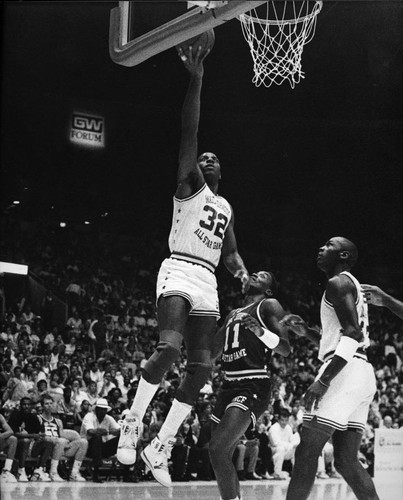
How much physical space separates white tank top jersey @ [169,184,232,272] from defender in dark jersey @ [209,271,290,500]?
100 cm

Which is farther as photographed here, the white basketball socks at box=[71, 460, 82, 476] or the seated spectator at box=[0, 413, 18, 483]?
the white basketball socks at box=[71, 460, 82, 476]

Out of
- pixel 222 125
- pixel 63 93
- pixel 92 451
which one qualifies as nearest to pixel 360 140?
pixel 222 125

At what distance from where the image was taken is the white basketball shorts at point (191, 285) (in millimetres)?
6191

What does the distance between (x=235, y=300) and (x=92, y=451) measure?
421 inches

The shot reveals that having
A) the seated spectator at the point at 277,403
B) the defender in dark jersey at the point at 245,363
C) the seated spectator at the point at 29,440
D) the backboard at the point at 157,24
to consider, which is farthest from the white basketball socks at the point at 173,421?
the seated spectator at the point at 277,403

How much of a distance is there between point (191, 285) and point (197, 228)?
0.48 m

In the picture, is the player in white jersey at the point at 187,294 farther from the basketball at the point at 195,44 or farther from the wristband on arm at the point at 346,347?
the wristband on arm at the point at 346,347

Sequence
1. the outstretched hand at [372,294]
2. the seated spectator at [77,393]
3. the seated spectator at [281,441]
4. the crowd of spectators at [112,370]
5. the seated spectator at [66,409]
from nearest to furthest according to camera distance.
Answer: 1. the outstretched hand at [372,294]
2. the crowd of spectators at [112,370]
3. the seated spectator at [66,409]
4. the seated spectator at [77,393]
5. the seated spectator at [281,441]

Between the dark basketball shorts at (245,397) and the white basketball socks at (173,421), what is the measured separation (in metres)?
1.03

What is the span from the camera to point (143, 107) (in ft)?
71.9

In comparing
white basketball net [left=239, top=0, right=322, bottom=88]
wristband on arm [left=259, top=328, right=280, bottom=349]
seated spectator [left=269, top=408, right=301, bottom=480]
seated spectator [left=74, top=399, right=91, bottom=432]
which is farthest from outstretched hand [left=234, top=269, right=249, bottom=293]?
seated spectator [left=269, top=408, right=301, bottom=480]

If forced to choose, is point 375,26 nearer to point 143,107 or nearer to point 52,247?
point 143,107

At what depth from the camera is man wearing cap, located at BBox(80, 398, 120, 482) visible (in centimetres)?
1245

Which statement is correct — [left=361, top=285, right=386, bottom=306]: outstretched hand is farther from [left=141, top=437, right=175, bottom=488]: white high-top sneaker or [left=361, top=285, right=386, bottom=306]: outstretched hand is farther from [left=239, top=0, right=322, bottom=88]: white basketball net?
[left=239, top=0, right=322, bottom=88]: white basketball net
